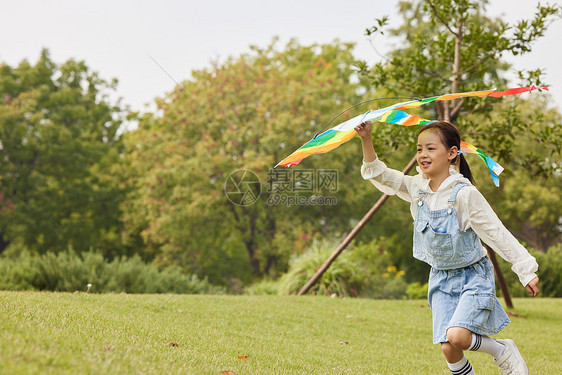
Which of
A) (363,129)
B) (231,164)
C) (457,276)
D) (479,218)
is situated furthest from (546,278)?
(363,129)

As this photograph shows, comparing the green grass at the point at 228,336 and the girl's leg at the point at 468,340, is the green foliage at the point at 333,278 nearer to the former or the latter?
the green grass at the point at 228,336

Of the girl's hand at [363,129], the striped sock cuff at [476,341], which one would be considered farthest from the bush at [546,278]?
the girl's hand at [363,129]

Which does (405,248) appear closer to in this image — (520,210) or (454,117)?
(520,210)

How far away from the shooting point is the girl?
322 cm

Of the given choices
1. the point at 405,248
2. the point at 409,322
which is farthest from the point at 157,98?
the point at 409,322

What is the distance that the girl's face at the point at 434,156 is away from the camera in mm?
3531

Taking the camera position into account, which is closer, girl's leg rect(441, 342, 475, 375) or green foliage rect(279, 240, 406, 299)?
girl's leg rect(441, 342, 475, 375)

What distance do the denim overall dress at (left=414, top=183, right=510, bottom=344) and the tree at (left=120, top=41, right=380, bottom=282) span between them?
11.3 meters

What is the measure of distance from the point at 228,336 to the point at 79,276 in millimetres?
6194

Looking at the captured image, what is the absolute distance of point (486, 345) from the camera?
3.30m

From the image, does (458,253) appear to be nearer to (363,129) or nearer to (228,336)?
(363,129)

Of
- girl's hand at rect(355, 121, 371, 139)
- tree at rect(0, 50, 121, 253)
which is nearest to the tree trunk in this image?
girl's hand at rect(355, 121, 371, 139)

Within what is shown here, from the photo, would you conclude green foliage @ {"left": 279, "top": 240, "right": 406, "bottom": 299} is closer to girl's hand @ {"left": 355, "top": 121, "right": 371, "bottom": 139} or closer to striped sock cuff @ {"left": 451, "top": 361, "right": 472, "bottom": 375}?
striped sock cuff @ {"left": 451, "top": 361, "right": 472, "bottom": 375}

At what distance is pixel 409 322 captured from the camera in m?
7.41
